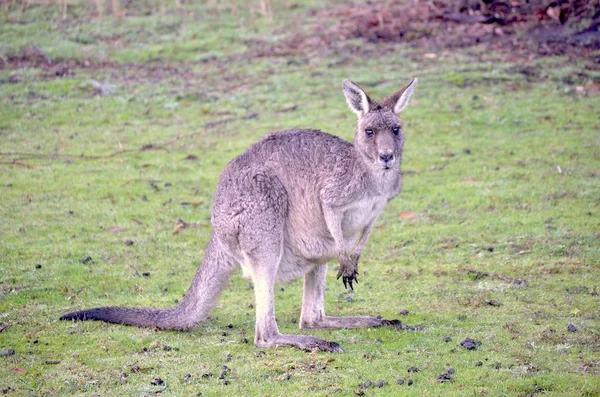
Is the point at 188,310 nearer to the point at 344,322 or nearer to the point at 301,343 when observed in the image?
the point at 301,343

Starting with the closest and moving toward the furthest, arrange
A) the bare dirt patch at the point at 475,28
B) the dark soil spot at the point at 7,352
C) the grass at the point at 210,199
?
the grass at the point at 210,199, the dark soil spot at the point at 7,352, the bare dirt patch at the point at 475,28

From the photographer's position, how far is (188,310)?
6.50 m

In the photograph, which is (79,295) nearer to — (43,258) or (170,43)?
(43,258)

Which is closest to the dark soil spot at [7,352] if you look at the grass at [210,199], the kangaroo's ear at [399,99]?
the grass at [210,199]

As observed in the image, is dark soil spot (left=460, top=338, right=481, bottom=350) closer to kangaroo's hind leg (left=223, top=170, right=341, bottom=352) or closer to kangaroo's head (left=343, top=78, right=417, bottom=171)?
kangaroo's hind leg (left=223, top=170, right=341, bottom=352)

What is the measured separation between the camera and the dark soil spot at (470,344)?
604 centimetres

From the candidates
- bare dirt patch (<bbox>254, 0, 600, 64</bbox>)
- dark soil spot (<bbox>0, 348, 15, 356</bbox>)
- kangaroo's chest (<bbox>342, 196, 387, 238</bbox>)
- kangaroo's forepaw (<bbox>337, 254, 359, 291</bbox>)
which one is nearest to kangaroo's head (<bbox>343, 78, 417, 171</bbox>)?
kangaroo's chest (<bbox>342, 196, 387, 238</bbox>)

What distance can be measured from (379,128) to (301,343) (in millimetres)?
1661

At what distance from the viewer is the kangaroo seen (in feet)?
20.5

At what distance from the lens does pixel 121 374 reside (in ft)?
18.7

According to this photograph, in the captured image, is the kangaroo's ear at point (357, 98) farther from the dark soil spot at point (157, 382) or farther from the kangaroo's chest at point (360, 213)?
the dark soil spot at point (157, 382)

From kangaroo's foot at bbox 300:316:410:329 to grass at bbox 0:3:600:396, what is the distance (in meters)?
0.08

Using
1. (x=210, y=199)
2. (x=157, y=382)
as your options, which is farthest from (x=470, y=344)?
(x=210, y=199)

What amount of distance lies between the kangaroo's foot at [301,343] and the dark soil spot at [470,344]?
849mm
